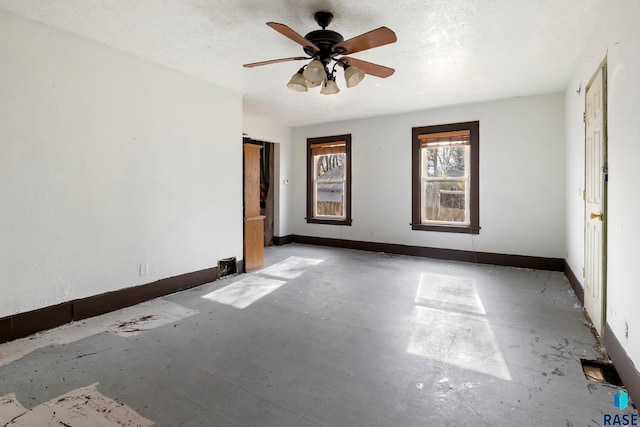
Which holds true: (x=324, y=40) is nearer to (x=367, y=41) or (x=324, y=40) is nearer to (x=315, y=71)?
(x=315, y=71)

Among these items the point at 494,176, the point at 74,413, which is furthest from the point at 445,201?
the point at 74,413

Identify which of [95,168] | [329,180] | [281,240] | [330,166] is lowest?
[281,240]

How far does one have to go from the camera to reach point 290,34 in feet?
7.97

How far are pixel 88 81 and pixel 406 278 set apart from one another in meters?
4.45

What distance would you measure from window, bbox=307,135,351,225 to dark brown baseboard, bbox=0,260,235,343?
351cm

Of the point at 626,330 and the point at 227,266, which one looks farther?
the point at 227,266

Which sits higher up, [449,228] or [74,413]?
[449,228]

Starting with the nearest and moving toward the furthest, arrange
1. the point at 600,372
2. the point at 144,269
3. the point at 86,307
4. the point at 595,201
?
the point at 600,372 < the point at 595,201 < the point at 86,307 < the point at 144,269

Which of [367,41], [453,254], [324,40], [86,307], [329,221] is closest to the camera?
[367,41]

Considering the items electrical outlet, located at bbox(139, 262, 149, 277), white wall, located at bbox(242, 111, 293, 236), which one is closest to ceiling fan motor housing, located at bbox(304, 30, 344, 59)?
electrical outlet, located at bbox(139, 262, 149, 277)

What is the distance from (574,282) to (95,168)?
5.67m

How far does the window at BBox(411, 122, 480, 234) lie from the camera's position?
5.53 meters

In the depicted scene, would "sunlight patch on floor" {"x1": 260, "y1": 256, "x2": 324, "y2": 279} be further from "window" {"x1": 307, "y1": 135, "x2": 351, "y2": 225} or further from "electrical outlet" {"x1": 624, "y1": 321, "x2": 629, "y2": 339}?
"electrical outlet" {"x1": 624, "y1": 321, "x2": 629, "y2": 339}

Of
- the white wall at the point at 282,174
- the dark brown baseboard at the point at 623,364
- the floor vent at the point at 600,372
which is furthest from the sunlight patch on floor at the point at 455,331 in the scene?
the white wall at the point at 282,174
